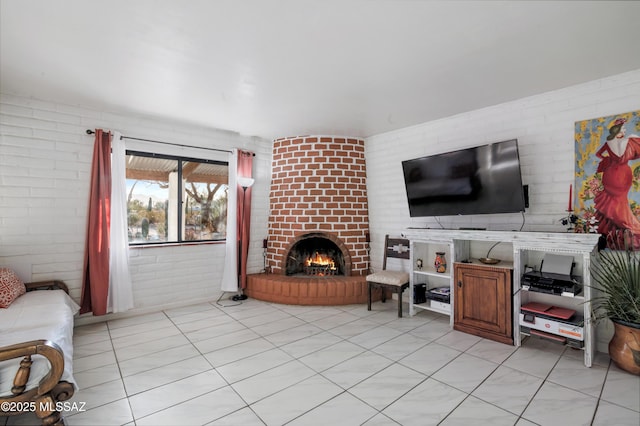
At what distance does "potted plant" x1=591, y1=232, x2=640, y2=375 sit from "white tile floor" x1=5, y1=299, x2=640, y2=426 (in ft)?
0.50

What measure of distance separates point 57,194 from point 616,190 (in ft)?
18.1

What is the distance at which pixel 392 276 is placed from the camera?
148 inches

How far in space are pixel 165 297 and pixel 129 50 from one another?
296 cm

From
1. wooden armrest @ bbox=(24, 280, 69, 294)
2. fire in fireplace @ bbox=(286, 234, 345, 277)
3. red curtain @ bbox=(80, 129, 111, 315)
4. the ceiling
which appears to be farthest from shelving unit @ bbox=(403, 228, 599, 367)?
wooden armrest @ bbox=(24, 280, 69, 294)

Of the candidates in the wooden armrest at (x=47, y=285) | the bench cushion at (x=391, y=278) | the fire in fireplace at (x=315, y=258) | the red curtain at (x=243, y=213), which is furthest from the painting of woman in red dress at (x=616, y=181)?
the wooden armrest at (x=47, y=285)

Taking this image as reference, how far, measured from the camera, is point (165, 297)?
3.92 m

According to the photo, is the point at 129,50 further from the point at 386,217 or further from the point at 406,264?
the point at 406,264

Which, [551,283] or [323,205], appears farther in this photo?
[323,205]

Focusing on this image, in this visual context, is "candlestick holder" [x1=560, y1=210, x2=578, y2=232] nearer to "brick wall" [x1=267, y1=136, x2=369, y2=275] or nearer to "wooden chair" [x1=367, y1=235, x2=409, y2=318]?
"wooden chair" [x1=367, y1=235, x2=409, y2=318]

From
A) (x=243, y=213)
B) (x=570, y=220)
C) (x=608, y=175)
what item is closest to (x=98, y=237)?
(x=243, y=213)

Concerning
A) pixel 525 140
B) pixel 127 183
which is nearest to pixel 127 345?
pixel 127 183

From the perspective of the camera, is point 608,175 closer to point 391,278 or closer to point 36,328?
point 391,278

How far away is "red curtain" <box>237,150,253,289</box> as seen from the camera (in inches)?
174

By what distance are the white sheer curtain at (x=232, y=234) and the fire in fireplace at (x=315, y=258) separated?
0.81 metres
